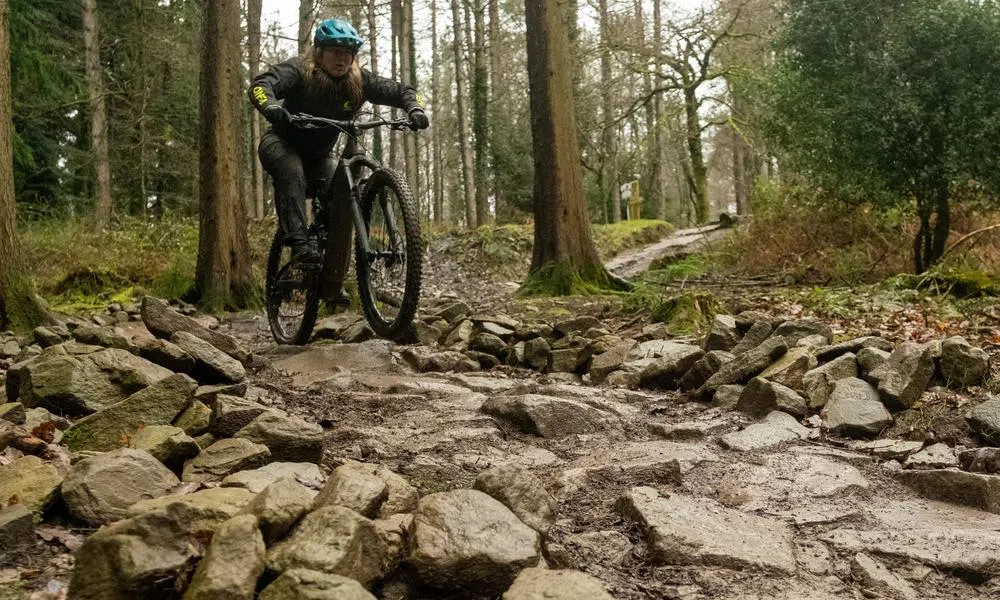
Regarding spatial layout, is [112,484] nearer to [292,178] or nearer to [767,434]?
[767,434]

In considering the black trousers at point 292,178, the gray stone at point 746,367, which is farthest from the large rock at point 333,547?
the black trousers at point 292,178

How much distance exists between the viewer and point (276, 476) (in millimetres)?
2256

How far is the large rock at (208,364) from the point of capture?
3941 millimetres

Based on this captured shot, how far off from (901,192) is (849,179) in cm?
94

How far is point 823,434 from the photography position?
11.9ft

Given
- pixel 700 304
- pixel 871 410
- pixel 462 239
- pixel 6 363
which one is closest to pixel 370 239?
pixel 6 363

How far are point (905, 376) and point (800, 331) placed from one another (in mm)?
1250

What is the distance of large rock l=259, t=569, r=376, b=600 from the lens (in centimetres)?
141

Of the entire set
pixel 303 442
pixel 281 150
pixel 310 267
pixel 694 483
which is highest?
pixel 281 150

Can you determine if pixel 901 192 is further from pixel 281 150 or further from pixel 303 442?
pixel 303 442

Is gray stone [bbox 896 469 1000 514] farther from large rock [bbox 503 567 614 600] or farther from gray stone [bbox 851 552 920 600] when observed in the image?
large rock [bbox 503 567 614 600]

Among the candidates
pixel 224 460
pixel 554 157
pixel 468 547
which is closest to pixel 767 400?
pixel 468 547

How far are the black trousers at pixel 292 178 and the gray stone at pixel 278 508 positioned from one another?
4.07 meters

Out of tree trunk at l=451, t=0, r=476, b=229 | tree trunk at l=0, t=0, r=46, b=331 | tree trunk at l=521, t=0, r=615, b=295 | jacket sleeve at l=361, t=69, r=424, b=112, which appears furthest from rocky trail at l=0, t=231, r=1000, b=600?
tree trunk at l=451, t=0, r=476, b=229
